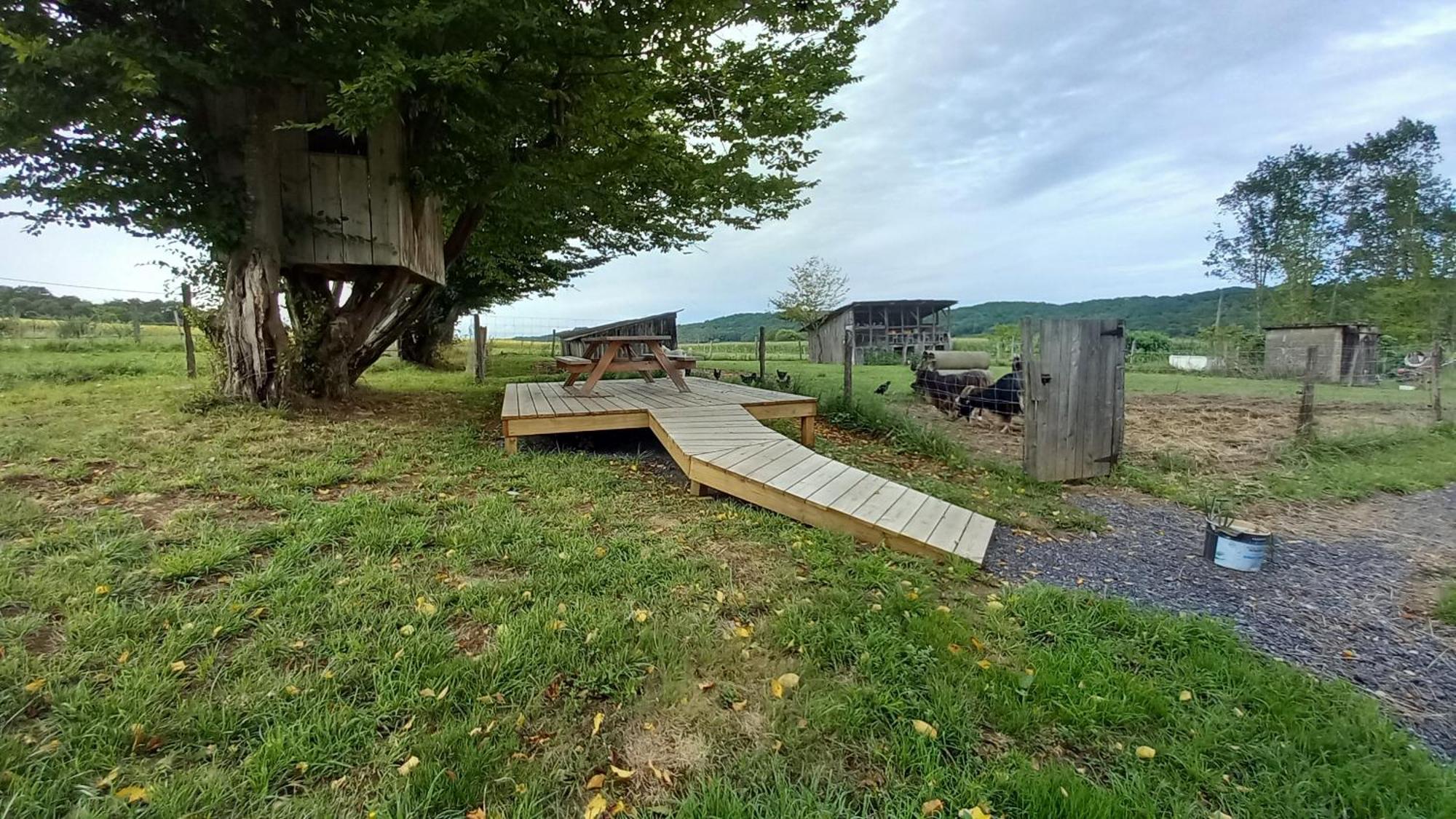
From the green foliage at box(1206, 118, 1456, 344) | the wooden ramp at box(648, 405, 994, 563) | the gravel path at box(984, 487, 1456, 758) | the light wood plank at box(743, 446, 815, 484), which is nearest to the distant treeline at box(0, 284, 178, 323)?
the wooden ramp at box(648, 405, 994, 563)

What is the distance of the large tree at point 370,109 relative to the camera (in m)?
4.37

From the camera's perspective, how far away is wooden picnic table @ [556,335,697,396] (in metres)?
6.35

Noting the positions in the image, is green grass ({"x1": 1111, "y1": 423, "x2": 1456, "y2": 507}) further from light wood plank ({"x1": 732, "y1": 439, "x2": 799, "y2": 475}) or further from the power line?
the power line

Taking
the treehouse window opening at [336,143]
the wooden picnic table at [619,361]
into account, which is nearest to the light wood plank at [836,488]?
the wooden picnic table at [619,361]

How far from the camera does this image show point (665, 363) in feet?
21.5

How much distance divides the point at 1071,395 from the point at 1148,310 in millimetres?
58456

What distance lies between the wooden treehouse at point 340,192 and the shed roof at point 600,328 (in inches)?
617

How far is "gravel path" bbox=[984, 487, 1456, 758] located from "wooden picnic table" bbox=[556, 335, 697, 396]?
4142 millimetres

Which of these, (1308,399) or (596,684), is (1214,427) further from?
(596,684)

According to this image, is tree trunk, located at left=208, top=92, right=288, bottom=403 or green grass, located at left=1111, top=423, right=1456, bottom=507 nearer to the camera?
green grass, located at left=1111, top=423, right=1456, bottom=507

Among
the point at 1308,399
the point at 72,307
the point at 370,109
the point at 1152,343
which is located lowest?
the point at 1308,399

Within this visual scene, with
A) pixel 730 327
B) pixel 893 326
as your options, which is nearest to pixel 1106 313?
pixel 893 326

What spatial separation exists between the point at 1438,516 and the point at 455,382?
13.5m

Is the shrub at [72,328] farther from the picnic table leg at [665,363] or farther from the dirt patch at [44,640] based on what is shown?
the dirt patch at [44,640]
